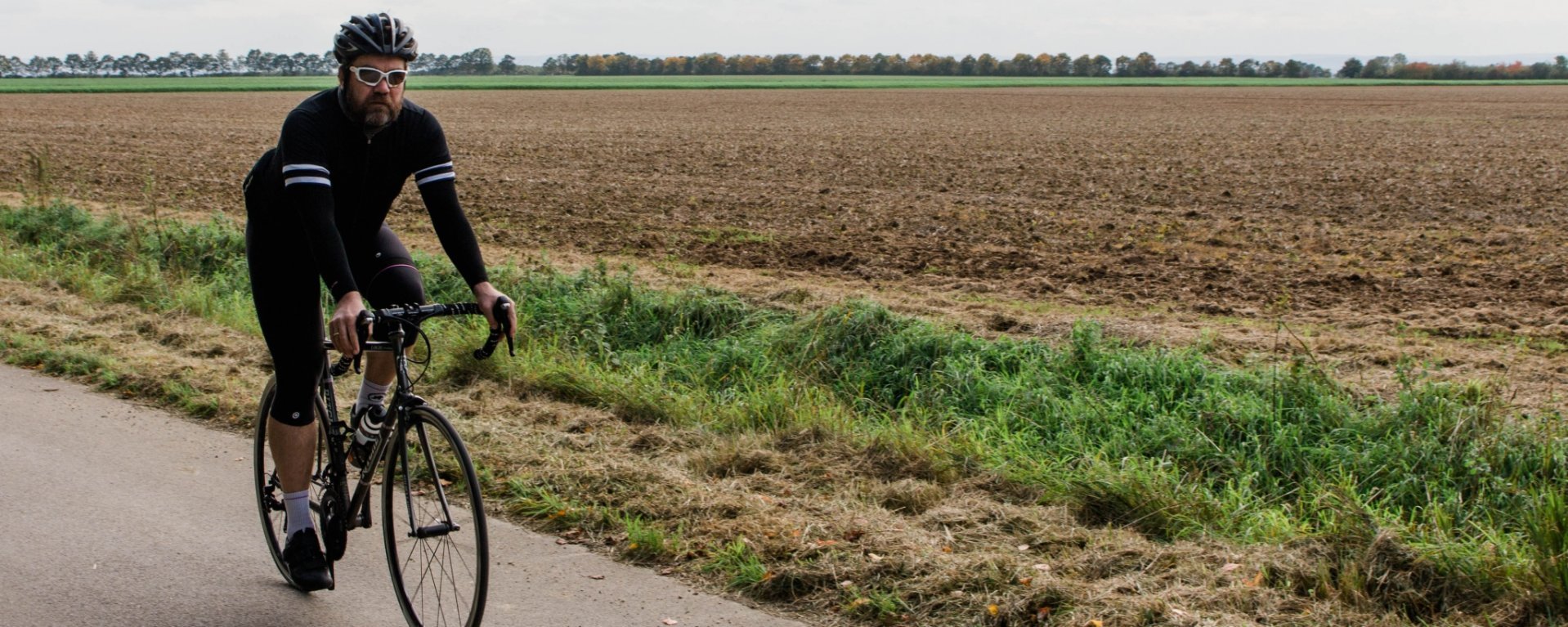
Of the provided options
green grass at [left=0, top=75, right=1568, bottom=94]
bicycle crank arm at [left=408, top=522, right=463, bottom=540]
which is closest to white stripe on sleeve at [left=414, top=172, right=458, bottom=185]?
bicycle crank arm at [left=408, top=522, right=463, bottom=540]

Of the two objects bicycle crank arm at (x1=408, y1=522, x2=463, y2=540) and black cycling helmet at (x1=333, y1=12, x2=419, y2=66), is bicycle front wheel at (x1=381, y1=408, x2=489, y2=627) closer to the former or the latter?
bicycle crank arm at (x1=408, y1=522, x2=463, y2=540)

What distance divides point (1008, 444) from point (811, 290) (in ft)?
14.6

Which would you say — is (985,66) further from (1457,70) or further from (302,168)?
(302,168)

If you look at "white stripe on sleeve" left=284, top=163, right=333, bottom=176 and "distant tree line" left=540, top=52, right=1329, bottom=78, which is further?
"distant tree line" left=540, top=52, right=1329, bottom=78

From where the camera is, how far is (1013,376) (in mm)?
7035

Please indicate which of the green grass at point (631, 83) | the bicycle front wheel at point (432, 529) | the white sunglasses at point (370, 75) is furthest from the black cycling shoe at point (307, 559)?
the green grass at point (631, 83)

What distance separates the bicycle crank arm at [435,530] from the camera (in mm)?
3545

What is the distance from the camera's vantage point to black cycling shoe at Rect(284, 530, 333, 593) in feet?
13.4

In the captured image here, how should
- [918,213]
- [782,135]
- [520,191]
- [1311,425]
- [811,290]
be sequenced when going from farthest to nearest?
[782,135] → [520,191] → [918,213] → [811,290] → [1311,425]

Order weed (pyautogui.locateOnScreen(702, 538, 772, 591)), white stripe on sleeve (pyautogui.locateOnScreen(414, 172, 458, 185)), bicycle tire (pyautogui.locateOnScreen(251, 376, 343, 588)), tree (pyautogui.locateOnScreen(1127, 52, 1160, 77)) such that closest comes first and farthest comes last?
white stripe on sleeve (pyautogui.locateOnScreen(414, 172, 458, 185)), bicycle tire (pyautogui.locateOnScreen(251, 376, 343, 588)), weed (pyautogui.locateOnScreen(702, 538, 772, 591)), tree (pyautogui.locateOnScreen(1127, 52, 1160, 77))

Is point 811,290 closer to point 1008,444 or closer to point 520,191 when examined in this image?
point 1008,444

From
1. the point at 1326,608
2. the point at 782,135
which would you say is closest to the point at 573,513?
the point at 1326,608

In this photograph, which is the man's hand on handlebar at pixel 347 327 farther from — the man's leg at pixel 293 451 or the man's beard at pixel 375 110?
the man's leg at pixel 293 451

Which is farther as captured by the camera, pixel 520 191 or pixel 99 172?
pixel 99 172
